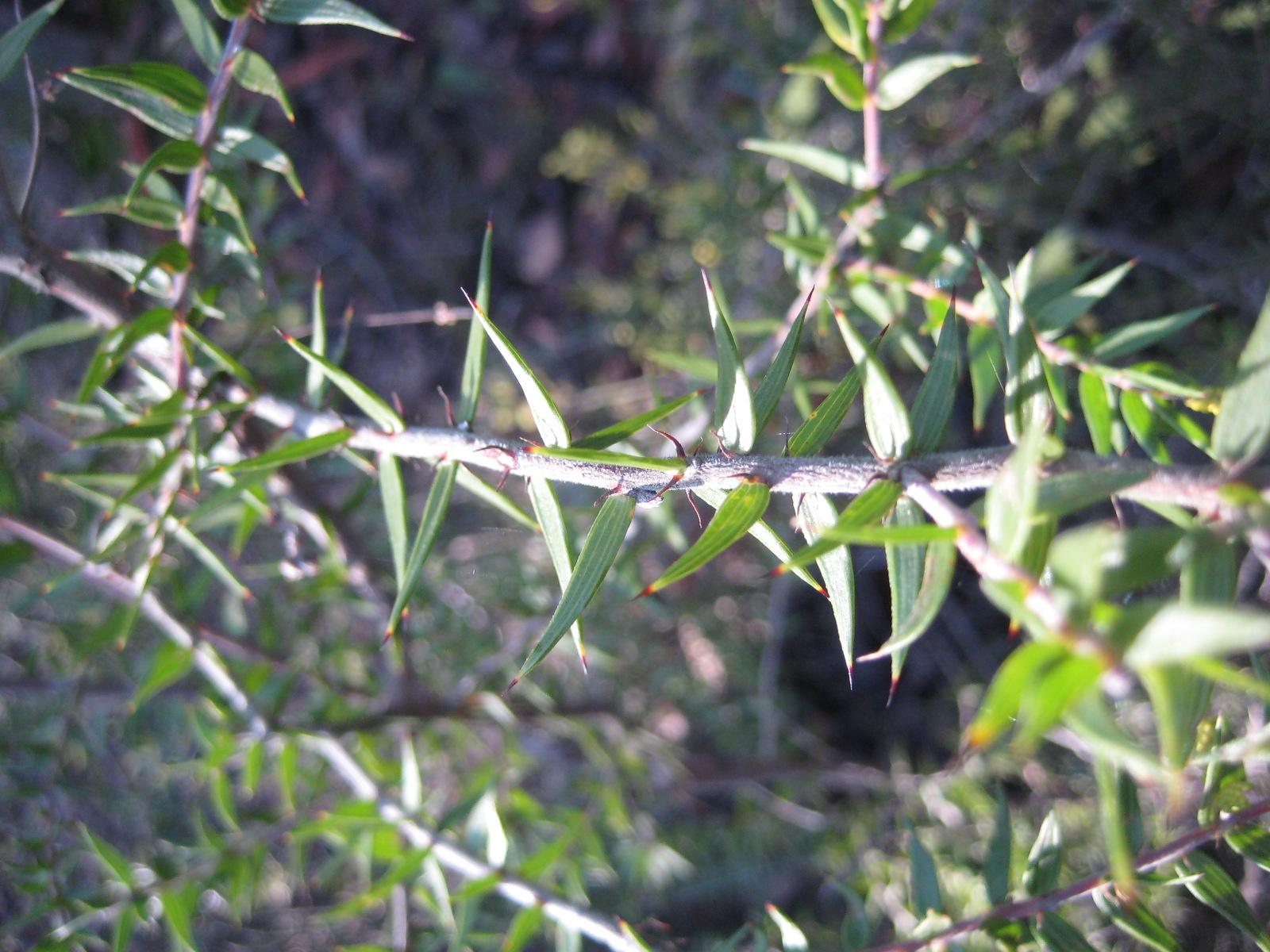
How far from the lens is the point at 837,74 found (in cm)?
94

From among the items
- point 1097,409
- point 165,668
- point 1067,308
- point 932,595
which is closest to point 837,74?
point 1067,308

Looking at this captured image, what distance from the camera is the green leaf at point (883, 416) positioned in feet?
1.93

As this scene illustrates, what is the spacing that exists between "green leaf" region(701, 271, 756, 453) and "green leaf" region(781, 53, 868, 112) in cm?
42

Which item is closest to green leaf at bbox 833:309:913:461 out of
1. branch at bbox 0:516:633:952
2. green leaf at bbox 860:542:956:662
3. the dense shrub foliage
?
the dense shrub foliage

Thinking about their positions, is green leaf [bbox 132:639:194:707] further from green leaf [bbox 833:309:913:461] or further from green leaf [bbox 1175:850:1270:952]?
green leaf [bbox 1175:850:1270:952]

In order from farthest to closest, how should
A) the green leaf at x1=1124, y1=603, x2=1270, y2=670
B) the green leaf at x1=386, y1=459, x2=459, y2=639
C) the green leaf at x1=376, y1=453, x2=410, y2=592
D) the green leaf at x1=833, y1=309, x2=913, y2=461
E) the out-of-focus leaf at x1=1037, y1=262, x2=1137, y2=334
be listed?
the out-of-focus leaf at x1=1037, y1=262, x2=1137, y2=334
the green leaf at x1=376, y1=453, x2=410, y2=592
the green leaf at x1=386, y1=459, x2=459, y2=639
the green leaf at x1=833, y1=309, x2=913, y2=461
the green leaf at x1=1124, y1=603, x2=1270, y2=670

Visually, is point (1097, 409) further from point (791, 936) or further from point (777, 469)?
point (791, 936)

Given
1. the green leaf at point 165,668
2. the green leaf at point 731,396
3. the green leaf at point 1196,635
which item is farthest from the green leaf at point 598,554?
the green leaf at point 165,668

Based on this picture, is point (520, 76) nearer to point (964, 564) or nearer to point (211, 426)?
point (211, 426)

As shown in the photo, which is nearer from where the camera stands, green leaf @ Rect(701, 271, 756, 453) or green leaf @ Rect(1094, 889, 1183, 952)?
green leaf @ Rect(701, 271, 756, 453)

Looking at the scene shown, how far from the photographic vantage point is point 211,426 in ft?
4.33

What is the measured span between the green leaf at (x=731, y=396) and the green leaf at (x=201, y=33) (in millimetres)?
626

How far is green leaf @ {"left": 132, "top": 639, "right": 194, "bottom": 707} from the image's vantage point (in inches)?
45.6

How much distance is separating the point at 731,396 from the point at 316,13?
570 millimetres
